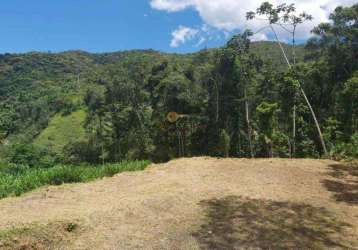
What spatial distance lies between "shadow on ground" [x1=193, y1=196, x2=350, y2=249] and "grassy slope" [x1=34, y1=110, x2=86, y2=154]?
47712 millimetres

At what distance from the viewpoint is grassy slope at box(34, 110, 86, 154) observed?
184 ft

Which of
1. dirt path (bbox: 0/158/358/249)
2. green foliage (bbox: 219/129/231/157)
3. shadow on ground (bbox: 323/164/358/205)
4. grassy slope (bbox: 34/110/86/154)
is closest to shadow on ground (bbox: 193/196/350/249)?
dirt path (bbox: 0/158/358/249)

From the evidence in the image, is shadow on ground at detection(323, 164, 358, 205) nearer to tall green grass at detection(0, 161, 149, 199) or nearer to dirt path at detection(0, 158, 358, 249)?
dirt path at detection(0, 158, 358, 249)

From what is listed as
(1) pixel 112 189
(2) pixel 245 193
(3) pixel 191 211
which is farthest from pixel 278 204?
(1) pixel 112 189

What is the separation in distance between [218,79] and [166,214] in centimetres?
2514

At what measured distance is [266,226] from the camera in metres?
6.95

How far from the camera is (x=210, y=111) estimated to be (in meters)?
32.3

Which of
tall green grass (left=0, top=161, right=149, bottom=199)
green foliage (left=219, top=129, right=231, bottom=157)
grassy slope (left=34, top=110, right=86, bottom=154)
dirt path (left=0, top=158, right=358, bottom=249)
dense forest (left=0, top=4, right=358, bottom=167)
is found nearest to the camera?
dirt path (left=0, top=158, right=358, bottom=249)

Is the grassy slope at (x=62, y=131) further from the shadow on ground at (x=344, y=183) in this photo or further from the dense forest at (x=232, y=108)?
the shadow on ground at (x=344, y=183)

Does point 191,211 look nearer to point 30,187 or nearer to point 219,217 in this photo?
point 219,217

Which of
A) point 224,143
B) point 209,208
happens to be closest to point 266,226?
point 209,208

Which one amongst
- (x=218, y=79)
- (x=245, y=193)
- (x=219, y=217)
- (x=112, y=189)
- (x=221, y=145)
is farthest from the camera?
(x=218, y=79)

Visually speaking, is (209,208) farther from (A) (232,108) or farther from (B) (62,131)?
(B) (62,131)

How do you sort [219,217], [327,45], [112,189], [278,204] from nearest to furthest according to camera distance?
[219,217], [278,204], [112,189], [327,45]
